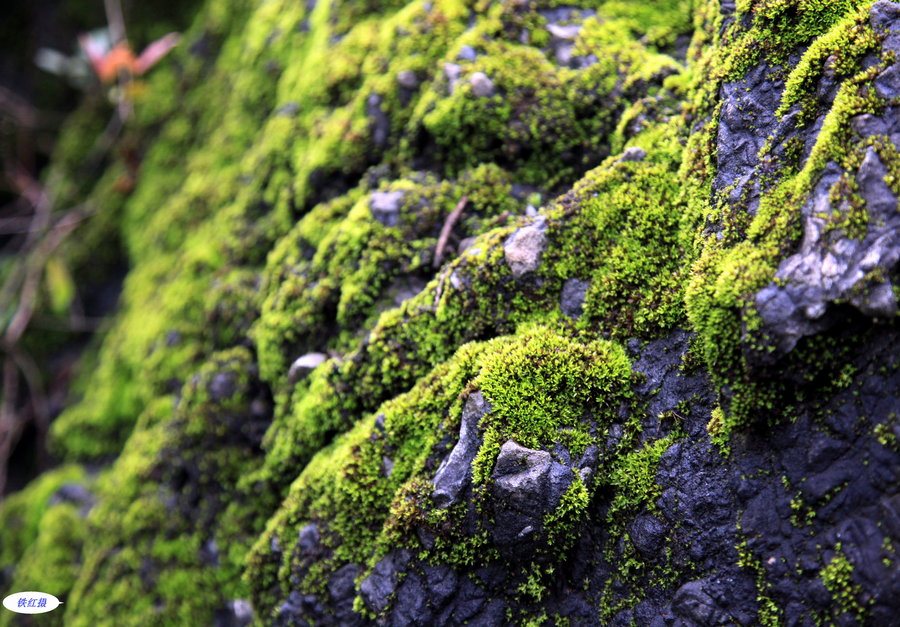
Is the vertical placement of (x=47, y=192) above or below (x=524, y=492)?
above

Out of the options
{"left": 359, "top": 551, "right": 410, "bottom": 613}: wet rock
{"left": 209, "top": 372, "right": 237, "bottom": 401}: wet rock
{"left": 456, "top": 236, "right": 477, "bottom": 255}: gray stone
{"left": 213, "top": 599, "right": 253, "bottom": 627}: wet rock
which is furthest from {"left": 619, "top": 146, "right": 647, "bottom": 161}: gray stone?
{"left": 213, "top": 599, "right": 253, "bottom": 627}: wet rock

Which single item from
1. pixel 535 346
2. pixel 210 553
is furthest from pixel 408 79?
pixel 210 553

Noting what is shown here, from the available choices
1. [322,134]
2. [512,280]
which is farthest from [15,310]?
[512,280]

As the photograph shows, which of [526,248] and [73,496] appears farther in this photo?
[73,496]

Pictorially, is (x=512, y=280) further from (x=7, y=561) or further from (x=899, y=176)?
(x=7, y=561)

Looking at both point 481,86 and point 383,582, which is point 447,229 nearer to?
point 481,86

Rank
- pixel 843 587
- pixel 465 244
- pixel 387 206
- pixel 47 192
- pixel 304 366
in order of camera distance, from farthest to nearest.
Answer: pixel 47 192 → pixel 387 206 → pixel 304 366 → pixel 465 244 → pixel 843 587
